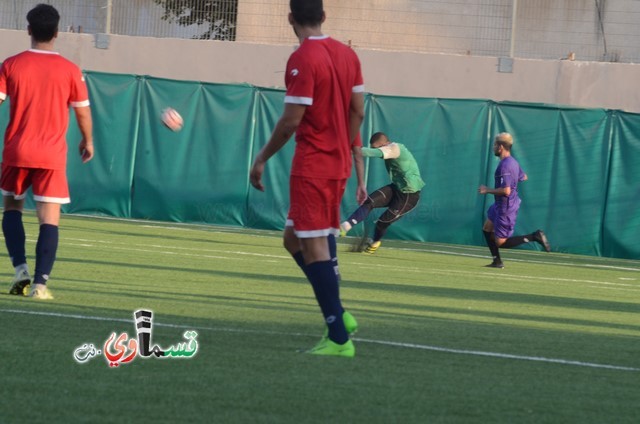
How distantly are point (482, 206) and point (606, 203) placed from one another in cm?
217

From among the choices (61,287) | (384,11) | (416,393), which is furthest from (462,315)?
(384,11)

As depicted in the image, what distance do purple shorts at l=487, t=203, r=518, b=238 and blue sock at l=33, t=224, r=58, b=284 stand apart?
1033 cm

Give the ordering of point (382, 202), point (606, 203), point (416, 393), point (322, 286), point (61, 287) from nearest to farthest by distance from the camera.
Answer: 1. point (416, 393)
2. point (322, 286)
3. point (61, 287)
4. point (382, 202)
5. point (606, 203)

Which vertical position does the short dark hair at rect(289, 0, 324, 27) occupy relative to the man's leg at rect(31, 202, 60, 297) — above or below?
above

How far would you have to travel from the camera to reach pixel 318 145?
8367mm

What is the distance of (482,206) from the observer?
25.8 metres

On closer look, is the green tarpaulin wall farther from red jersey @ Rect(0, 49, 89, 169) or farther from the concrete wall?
red jersey @ Rect(0, 49, 89, 169)

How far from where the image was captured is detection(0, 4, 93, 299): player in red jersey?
10.3 m

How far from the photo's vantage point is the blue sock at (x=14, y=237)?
1052 cm

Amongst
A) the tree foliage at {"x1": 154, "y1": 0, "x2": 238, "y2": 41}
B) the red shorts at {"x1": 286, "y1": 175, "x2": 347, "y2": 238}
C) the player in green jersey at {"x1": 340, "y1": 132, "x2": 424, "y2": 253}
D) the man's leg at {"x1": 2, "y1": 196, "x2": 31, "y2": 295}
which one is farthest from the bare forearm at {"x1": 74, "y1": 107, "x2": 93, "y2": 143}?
the tree foliage at {"x1": 154, "y1": 0, "x2": 238, "y2": 41}

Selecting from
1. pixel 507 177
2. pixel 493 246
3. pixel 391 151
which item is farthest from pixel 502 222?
pixel 391 151

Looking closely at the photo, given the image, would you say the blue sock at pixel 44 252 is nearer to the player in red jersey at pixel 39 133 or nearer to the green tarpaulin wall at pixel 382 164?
the player in red jersey at pixel 39 133

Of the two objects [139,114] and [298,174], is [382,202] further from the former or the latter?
[298,174]

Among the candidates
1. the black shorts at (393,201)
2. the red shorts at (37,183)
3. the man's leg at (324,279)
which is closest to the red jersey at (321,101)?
the man's leg at (324,279)
